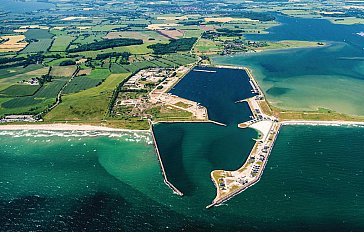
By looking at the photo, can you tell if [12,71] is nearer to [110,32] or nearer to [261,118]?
[110,32]

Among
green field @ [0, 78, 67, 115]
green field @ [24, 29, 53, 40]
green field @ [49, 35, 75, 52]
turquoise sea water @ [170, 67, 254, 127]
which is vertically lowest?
green field @ [24, 29, 53, 40]

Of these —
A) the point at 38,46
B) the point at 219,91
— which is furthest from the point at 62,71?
the point at 219,91

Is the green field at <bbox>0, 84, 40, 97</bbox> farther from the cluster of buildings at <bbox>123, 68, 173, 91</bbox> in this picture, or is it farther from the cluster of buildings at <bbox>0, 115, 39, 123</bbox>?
the cluster of buildings at <bbox>123, 68, 173, 91</bbox>

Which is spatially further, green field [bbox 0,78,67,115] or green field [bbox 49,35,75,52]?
green field [bbox 49,35,75,52]

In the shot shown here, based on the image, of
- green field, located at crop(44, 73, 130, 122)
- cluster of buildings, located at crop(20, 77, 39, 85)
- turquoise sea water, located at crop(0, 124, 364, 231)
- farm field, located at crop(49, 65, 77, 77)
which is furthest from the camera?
farm field, located at crop(49, 65, 77, 77)

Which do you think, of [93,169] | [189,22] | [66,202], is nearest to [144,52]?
[189,22]

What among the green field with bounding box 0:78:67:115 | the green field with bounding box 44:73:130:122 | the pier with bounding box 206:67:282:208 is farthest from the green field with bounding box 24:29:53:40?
the pier with bounding box 206:67:282:208
